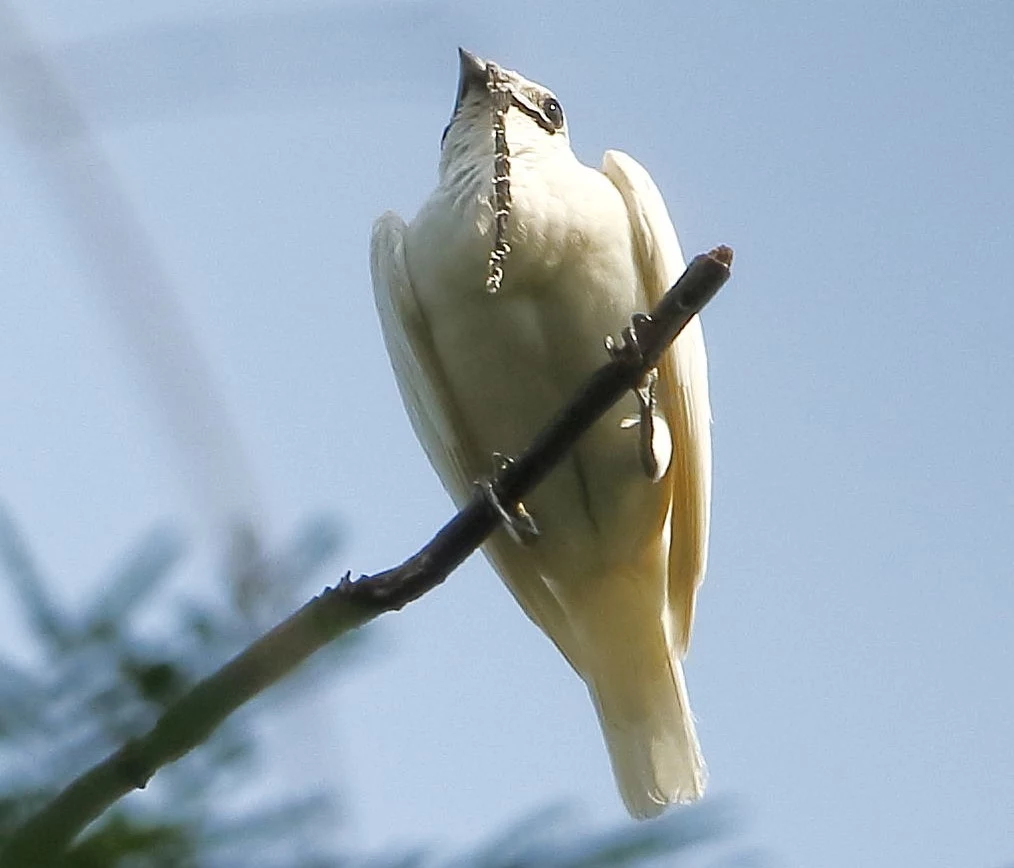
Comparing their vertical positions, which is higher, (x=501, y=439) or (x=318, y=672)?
(x=501, y=439)

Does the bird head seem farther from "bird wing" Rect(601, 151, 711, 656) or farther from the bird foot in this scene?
the bird foot

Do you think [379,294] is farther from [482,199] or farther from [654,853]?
[654,853]

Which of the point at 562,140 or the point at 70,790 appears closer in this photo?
the point at 70,790

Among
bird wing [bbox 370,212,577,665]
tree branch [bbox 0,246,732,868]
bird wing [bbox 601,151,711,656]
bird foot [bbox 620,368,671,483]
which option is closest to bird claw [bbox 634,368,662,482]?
bird foot [bbox 620,368,671,483]

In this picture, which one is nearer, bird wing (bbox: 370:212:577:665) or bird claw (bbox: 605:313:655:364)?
bird claw (bbox: 605:313:655:364)

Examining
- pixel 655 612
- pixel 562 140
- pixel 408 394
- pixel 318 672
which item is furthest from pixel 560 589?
pixel 318 672

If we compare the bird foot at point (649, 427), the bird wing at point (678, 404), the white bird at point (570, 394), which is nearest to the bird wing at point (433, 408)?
the white bird at point (570, 394)

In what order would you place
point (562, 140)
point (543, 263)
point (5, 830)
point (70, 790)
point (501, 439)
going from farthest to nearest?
1. point (562, 140)
2. point (501, 439)
3. point (543, 263)
4. point (70, 790)
5. point (5, 830)

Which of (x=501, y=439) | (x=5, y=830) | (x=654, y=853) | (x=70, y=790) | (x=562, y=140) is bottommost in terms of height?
(x=654, y=853)
